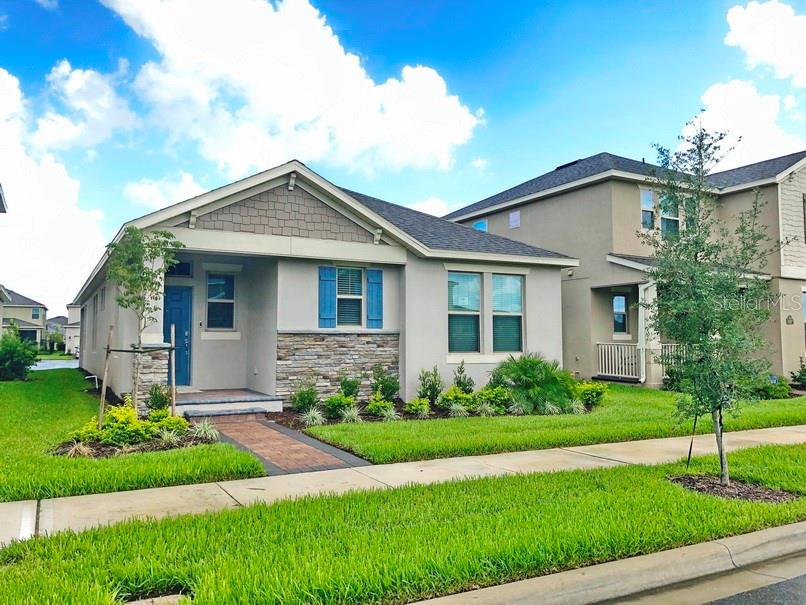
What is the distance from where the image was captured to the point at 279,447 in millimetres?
8602

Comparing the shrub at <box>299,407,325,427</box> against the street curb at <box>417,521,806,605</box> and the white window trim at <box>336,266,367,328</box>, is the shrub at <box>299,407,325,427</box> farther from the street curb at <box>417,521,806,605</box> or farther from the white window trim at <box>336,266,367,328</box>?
the street curb at <box>417,521,806,605</box>

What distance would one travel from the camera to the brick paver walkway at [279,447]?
746 cm

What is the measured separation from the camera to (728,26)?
14.1m

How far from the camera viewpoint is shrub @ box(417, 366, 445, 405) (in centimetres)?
1273

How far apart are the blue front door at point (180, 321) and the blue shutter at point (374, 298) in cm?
376

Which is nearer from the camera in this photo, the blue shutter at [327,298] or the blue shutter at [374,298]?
the blue shutter at [327,298]

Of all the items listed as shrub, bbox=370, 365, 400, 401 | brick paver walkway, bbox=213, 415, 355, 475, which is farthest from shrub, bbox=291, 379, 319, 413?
shrub, bbox=370, 365, 400, 401

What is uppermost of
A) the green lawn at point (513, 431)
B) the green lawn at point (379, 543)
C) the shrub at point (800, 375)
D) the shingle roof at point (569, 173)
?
the shingle roof at point (569, 173)

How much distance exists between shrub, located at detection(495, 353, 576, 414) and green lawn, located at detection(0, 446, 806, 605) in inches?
237

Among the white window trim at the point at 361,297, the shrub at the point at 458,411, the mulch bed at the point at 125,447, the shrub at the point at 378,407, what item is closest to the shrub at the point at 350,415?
the shrub at the point at 378,407

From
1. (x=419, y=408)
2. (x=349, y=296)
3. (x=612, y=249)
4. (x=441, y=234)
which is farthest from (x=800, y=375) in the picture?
(x=349, y=296)

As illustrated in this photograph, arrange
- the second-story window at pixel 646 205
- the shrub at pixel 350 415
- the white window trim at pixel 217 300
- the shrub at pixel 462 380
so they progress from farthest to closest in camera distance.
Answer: the second-story window at pixel 646 205, the shrub at pixel 462 380, the white window trim at pixel 217 300, the shrub at pixel 350 415

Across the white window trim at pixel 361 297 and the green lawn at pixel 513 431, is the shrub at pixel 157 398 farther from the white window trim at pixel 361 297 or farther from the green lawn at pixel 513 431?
the white window trim at pixel 361 297

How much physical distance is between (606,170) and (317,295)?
387 inches
